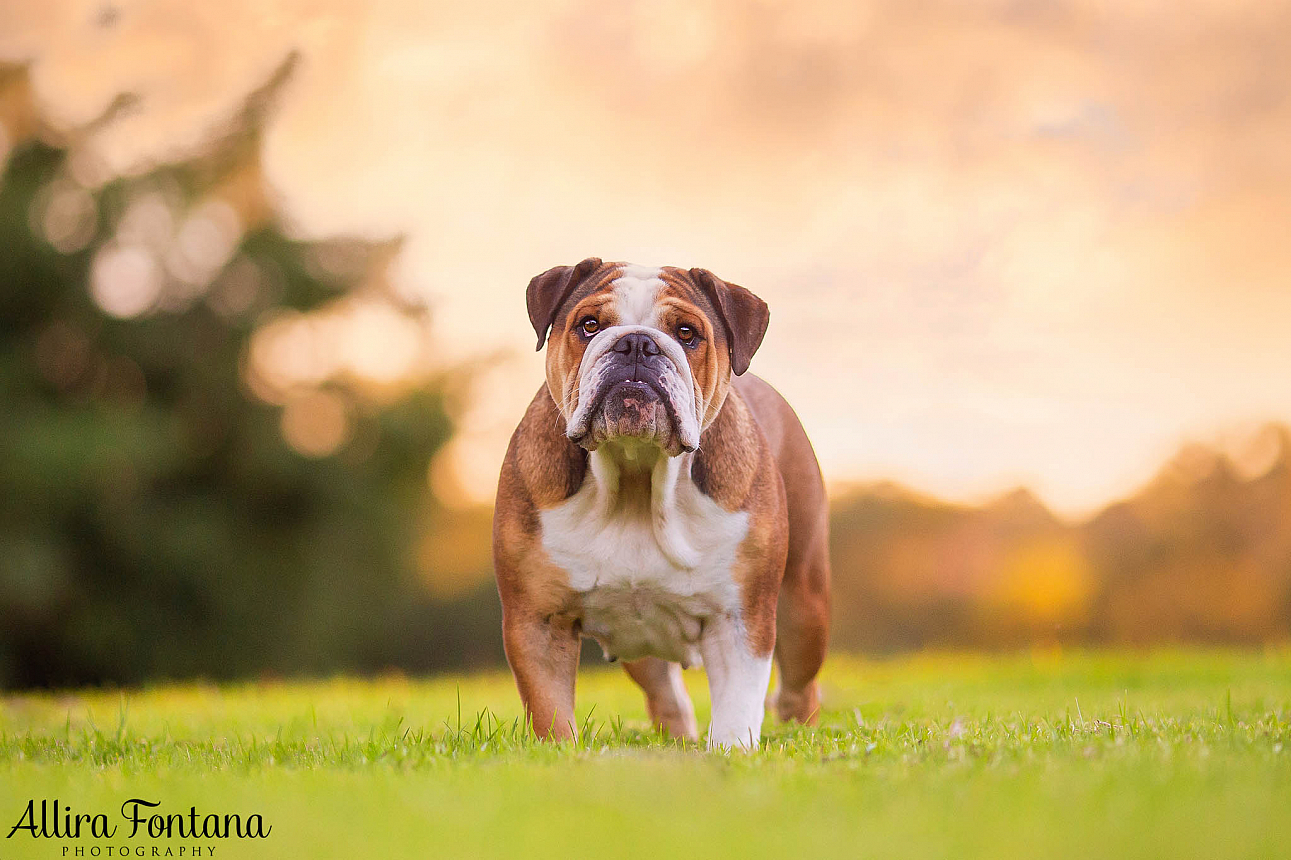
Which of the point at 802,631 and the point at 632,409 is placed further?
the point at 802,631

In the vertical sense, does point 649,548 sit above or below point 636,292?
below

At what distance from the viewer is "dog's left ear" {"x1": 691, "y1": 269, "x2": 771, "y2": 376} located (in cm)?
442

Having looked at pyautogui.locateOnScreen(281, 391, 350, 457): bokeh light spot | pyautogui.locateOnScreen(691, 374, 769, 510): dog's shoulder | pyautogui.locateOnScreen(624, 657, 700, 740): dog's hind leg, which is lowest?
pyautogui.locateOnScreen(624, 657, 700, 740): dog's hind leg

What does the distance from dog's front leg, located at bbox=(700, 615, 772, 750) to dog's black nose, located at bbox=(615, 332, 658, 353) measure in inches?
41.1

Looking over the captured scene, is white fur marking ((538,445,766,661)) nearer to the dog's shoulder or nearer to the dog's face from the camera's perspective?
the dog's shoulder

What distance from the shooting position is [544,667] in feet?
13.9

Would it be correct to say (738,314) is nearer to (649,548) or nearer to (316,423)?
(649,548)

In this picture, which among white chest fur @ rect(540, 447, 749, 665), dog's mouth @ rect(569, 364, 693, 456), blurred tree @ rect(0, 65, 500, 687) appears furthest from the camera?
blurred tree @ rect(0, 65, 500, 687)

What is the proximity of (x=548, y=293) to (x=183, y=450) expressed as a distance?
1426cm

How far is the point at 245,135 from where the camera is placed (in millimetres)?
18141

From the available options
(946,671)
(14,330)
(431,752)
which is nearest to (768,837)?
(431,752)

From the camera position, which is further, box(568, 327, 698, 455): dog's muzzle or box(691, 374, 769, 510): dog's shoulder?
box(691, 374, 769, 510): dog's shoulder

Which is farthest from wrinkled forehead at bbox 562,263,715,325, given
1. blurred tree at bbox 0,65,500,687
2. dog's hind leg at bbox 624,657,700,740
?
blurred tree at bbox 0,65,500,687

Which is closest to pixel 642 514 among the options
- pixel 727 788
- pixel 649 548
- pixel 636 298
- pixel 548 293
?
pixel 649 548
